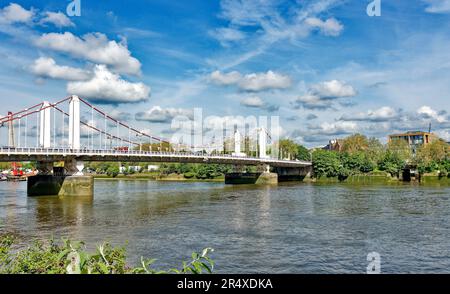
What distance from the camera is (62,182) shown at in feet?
173

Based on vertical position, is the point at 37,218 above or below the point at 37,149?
below

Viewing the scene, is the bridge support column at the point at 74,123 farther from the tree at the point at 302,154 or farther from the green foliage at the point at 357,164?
the tree at the point at 302,154

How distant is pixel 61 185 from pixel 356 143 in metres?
102

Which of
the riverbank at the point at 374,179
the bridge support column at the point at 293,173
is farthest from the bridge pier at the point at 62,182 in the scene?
the bridge support column at the point at 293,173

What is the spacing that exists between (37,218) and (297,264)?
22743 mm

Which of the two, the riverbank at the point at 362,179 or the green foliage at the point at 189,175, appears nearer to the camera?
the riverbank at the point at 362,179

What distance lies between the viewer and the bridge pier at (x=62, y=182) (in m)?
51.8

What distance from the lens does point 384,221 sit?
89.9ft

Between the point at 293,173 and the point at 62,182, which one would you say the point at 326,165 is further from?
the point at 62,182

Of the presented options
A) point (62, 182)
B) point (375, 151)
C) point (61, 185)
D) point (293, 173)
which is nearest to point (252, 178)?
point (293, 173)

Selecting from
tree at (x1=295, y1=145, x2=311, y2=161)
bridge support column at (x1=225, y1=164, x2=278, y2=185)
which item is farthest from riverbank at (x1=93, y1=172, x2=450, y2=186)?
tree at (x1=295, y1=145, x2=311, y2=161)
